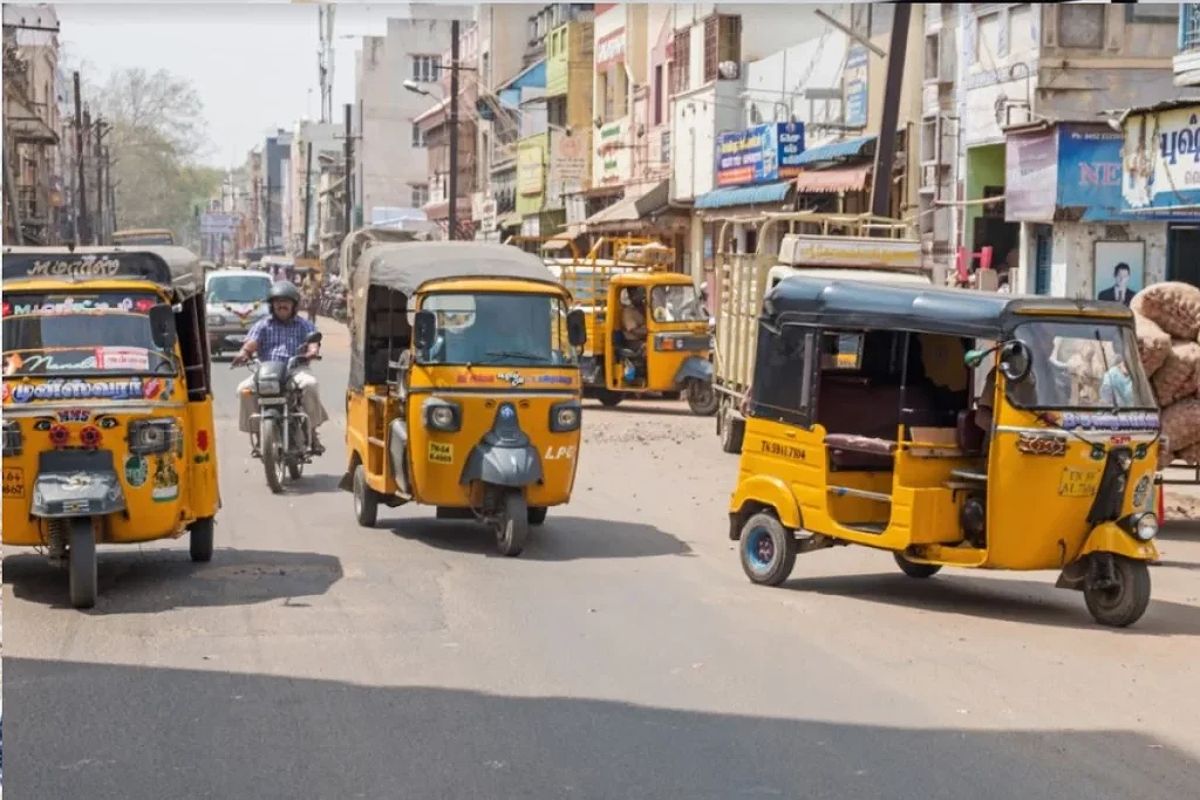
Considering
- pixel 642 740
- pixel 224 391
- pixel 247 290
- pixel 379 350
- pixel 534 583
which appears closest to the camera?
pixel 642 740

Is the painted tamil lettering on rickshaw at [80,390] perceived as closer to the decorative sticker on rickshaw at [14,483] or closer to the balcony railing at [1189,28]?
the decorative sticker on rickshaw at [14,483]

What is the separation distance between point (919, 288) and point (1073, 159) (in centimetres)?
1467

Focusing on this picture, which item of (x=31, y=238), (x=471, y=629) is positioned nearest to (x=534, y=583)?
(x=471, y=629)

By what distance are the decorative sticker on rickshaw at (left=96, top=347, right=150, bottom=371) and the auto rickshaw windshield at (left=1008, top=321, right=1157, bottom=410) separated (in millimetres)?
4932

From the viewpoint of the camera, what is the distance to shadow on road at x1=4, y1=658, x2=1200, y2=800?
258 inches

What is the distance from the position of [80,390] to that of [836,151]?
23.9m

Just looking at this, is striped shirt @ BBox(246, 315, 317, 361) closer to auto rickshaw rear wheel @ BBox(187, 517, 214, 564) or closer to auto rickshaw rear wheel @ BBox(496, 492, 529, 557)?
auto rickshaw rear wheel @ BBox(496, 492, 529, 557)

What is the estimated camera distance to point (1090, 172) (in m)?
25.0

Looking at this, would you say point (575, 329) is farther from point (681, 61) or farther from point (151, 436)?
point (681, 61)

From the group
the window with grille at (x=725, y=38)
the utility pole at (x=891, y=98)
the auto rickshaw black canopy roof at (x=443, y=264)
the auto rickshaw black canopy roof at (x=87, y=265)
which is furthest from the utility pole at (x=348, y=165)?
the auto rickshaw black canopy roof at (x=87, y=265)

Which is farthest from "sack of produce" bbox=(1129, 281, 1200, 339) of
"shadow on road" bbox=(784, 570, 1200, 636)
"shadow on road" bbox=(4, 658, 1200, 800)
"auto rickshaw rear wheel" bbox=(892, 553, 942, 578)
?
"shadow on road" bbox=(4, 658, 1200, 800)

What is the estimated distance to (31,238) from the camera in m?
67.6

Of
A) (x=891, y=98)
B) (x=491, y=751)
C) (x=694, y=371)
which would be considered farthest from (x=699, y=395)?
(x=491, y=751)

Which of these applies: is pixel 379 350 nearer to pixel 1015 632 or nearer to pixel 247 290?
pixel 1015 632
